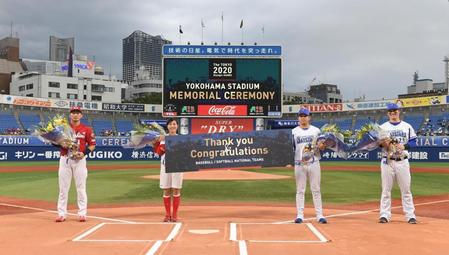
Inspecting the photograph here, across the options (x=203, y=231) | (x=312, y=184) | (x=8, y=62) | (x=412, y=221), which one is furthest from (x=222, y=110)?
(x=8, y=62)

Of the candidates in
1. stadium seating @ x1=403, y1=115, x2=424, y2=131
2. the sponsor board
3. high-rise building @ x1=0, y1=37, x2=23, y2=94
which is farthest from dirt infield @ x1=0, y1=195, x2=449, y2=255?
high-rise building @ x1=0, y1=37, x2=23, y2=94

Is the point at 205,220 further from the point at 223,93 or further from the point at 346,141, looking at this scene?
the point at 223,93

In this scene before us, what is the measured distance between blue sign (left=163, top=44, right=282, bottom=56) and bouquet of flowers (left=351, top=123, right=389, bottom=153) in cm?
1449

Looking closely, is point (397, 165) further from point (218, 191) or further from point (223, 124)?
point (223, 124)

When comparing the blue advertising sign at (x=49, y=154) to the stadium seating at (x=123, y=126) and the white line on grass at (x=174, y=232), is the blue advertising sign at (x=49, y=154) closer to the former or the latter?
the stadium seating at (x=123, y=126)

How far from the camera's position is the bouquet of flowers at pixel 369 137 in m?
9.42

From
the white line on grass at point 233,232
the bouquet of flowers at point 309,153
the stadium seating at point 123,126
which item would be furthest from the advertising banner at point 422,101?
the white line on grass at point 233,232

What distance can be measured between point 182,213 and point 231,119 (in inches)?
519

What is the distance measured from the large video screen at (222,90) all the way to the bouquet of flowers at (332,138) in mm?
13498

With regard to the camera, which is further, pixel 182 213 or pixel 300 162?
pixel 182 213

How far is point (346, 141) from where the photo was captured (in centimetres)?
998

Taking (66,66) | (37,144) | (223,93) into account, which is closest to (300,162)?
(223,93)

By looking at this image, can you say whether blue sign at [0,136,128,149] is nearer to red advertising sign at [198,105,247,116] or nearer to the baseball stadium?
red advertising sign at [198,105,247,116]

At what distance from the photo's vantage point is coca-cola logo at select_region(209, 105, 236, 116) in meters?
23.3
